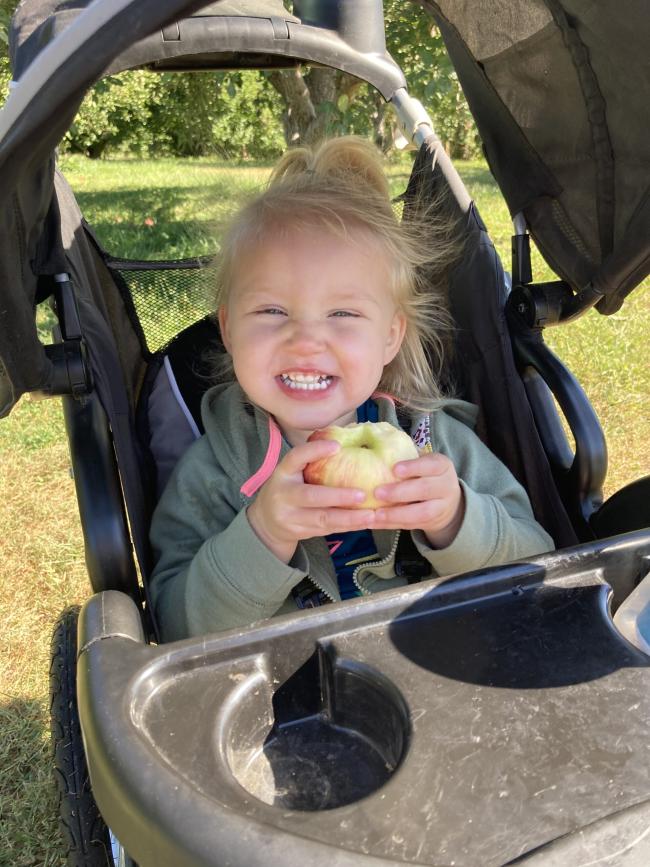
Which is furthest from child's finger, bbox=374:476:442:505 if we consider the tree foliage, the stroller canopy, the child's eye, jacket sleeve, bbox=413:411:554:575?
the tree foliage

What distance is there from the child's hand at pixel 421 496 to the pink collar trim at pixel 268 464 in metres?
0.34

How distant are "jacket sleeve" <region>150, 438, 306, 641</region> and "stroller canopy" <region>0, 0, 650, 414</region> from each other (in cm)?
38

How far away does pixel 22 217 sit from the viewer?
130cm

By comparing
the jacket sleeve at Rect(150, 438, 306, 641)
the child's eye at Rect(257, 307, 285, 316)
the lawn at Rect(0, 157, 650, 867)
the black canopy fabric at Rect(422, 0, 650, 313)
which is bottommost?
the lawn at Rect(0, 157, 650, 867)

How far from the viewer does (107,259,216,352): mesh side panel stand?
2.07 meters

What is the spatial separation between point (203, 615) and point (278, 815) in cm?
62

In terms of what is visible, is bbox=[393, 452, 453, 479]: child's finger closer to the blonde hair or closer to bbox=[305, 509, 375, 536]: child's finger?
bbox=[305, 509, 375, 536]: child's finger

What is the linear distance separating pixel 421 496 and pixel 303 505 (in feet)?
0.61

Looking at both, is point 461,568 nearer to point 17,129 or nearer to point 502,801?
point 502,801

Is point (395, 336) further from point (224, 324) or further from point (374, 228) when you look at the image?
point (224, 324)

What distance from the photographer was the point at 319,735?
1107 millimetres

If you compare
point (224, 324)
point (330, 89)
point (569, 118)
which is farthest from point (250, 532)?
point (330, 89)

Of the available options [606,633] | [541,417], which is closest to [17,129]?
[606,633]

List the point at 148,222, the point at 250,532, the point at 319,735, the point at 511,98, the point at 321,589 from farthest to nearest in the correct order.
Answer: the point at 148,222 → the point at 511,98 → the point at 321,589 → the point at 250,532 → the point at 319,735
